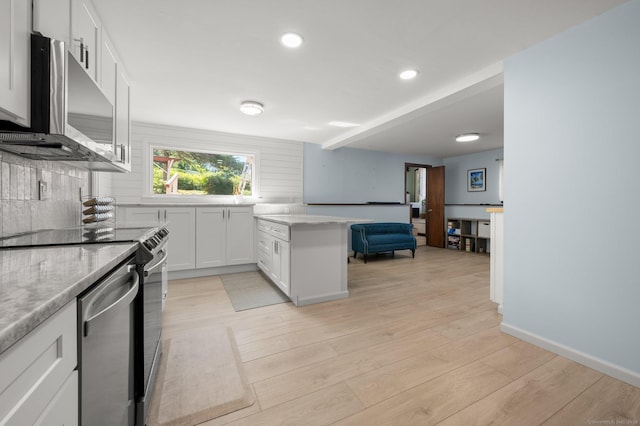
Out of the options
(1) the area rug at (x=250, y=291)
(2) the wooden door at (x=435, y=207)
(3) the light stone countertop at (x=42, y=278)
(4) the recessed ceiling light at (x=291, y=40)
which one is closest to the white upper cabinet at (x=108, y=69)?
(4) the recessed ceiling light at (x=291, y=40)

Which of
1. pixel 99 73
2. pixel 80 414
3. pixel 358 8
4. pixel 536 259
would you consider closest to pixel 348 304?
pixel 536 259

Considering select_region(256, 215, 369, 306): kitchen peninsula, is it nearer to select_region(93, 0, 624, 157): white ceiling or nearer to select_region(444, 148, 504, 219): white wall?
select_region(93, 0, 624, 157): white ceiling

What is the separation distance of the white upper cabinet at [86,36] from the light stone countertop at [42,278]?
46.5 inches

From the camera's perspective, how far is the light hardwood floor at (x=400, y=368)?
1.40m

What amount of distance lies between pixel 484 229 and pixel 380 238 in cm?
259

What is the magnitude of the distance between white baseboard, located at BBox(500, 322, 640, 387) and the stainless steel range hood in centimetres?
327

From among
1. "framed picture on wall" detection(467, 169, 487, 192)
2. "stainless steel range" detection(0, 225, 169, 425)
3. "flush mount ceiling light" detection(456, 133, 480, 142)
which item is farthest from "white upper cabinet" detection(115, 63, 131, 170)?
"framed picture on wall" detection(467, 169, 487, 192)

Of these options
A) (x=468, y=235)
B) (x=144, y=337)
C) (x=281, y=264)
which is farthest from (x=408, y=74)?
(x=468, y=235)

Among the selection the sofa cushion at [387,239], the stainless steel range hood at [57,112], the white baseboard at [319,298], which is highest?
the stainless steel range hood at [57,112]

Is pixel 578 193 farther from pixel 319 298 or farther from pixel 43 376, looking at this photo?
pixel 43 376

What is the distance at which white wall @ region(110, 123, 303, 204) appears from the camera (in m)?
4.22

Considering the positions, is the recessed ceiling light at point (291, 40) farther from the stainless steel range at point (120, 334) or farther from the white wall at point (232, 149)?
the white wall at point (232, 149)

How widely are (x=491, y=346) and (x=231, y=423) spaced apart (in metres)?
1.90

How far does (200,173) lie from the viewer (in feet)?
15.4
